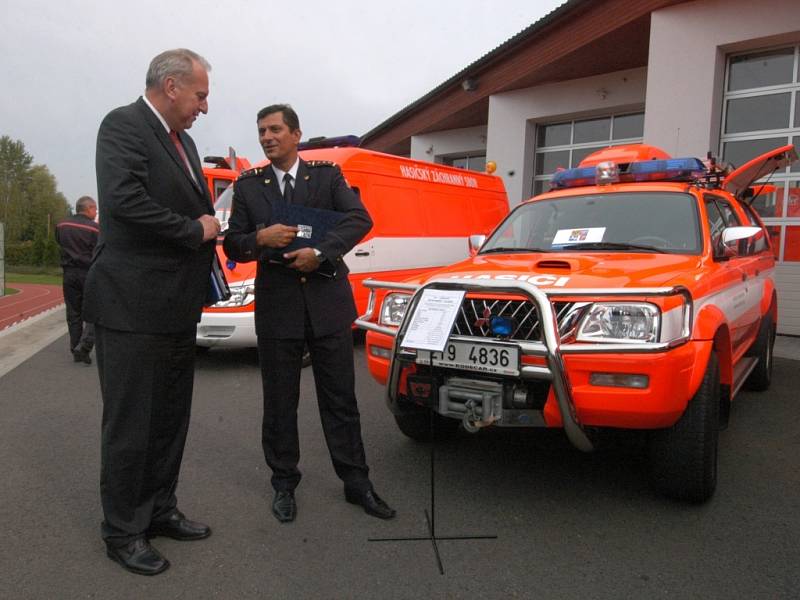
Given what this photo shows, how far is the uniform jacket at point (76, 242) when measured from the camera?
6.98 metres

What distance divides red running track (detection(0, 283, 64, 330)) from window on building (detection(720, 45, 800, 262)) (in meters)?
12.4

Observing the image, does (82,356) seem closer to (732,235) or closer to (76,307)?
(76,307)

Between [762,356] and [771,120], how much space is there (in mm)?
5765

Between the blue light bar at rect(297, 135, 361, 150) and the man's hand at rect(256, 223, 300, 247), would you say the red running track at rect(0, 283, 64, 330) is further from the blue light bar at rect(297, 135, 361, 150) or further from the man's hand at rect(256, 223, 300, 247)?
the man's hand at rect(256, 223, 300, 247)

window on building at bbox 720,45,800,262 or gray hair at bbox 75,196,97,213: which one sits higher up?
window on building at bbox 720,45,800,262

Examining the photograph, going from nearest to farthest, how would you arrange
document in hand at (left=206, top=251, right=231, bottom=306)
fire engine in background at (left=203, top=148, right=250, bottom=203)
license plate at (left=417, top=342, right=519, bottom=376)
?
license plate at (left=417, top=342, right=519, bottom=376) < document in hand at (left=206, top=251, right=231, bottom=306) < fire engine in background at (left=203, top=148, right=250, bottom=203)

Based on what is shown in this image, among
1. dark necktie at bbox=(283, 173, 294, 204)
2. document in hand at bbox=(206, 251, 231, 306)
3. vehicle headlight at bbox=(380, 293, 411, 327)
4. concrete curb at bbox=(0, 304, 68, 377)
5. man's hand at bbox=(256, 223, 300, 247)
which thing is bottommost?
concrete curb at bbox=(0, 304, 68, 377)

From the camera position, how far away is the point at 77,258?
22.9 feet

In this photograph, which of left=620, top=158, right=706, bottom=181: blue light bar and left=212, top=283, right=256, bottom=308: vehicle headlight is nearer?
left=620, top=158, right=706, bottom=181: blue light bar

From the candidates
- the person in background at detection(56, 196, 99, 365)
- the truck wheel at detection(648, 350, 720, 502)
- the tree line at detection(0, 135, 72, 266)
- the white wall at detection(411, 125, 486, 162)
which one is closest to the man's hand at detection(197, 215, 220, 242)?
the truck wheel at detection(648, 350, 720, 502)

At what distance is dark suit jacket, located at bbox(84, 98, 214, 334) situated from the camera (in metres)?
2.53

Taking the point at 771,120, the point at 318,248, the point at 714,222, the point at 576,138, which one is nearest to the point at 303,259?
the point at 318,248

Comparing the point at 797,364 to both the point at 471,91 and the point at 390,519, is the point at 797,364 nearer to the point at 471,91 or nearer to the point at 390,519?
the point at 390,519

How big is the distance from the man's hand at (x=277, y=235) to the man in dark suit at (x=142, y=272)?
253 millimetres
